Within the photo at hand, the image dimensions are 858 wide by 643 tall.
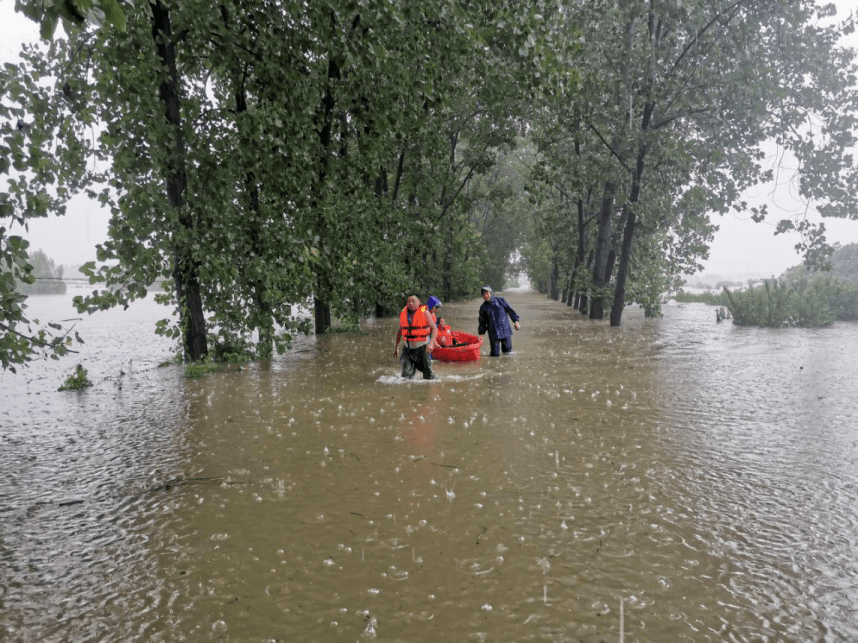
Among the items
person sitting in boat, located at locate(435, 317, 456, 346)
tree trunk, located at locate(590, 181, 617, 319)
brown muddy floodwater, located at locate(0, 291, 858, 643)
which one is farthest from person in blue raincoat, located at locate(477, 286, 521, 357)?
tree trunk, located at locate(590, 181, 617, 319)

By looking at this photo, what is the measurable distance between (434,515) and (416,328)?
7.44m

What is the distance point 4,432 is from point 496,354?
1189 cm

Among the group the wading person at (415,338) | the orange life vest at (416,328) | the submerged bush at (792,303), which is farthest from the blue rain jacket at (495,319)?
the submerged bush at (792,303)

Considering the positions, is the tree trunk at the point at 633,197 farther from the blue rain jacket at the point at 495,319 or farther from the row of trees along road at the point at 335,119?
the blue rain jacket at the point at 495,319

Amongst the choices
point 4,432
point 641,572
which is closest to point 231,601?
point 641,572

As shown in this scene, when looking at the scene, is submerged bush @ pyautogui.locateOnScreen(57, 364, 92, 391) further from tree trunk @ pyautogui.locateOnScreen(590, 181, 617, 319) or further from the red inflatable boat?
tree trunk @ pyautogui.locateOnScreen(590, 181, 617, 319)

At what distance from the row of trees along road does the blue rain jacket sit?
5.16m

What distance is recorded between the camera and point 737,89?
18.9 m

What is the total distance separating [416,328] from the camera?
12336 millimetres

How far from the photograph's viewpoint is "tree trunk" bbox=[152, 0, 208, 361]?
11.6 meters

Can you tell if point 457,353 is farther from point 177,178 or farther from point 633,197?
point 633,197

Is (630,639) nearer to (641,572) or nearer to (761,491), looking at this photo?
(641,572)

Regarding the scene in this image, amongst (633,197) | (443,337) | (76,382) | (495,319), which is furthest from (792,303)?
(76,382)

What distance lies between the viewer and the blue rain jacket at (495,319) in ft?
52.9
